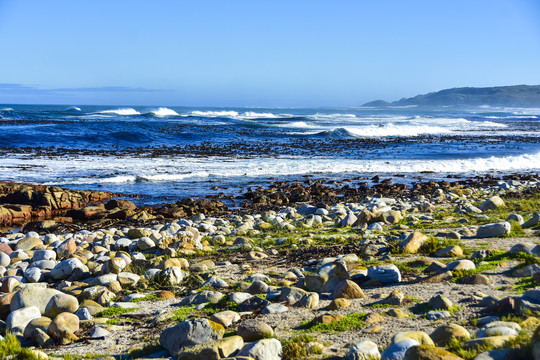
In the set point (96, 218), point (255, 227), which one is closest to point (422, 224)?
point (255, 227)

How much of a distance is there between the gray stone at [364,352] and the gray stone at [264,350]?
515mm

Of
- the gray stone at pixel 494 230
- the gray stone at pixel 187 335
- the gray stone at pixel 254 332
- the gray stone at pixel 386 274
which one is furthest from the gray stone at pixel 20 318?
the gray stone at pixel 494 230

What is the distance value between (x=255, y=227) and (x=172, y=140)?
82.2 ft

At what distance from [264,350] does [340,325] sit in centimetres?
87

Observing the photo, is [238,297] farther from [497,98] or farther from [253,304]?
[497,98]

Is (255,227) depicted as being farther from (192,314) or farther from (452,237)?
(192,314)

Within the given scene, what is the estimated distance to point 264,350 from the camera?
3338 millimetres

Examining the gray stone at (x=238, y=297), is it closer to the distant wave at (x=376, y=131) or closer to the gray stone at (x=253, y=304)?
the gray stone at (x=253, y=304)

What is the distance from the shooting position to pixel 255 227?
9.67m

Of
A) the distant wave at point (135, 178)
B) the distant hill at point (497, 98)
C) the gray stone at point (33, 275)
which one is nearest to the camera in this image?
the gray stone at point (33, 275)

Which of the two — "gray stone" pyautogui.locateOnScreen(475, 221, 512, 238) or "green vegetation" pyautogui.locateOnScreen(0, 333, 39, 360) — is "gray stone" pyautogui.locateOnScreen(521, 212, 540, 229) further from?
"green vegetation" pyautogui.locateOnScreen(0, 333, 39, 360)

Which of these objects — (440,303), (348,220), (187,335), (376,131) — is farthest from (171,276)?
(376,131)

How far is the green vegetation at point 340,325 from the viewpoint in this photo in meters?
3.89

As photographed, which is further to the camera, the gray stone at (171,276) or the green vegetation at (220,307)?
the gray stone at (171,276)
